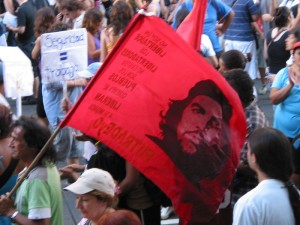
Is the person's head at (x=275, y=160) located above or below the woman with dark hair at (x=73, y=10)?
above

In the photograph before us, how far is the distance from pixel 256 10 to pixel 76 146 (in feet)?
13.7

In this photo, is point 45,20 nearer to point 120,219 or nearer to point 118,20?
point 118,20

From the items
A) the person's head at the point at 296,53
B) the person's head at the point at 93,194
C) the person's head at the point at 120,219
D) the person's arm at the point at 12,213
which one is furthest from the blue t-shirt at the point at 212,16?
the person's head at the point at 120,219

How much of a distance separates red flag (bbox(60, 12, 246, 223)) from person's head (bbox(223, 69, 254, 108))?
1008 millimetres

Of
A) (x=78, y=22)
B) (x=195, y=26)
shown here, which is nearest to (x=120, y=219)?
(x=195, y=26)

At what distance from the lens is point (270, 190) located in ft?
12.1

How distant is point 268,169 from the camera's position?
12.2 feet

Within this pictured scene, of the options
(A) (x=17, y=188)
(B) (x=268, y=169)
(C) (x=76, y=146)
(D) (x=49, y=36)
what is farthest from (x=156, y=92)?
(C) (x=76, y=146)

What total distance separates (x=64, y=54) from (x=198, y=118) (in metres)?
3.41

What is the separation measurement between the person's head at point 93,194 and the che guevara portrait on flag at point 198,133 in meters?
0.36

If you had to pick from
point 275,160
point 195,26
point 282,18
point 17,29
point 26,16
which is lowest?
point 17,29

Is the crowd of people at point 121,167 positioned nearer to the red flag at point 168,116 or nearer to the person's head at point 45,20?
the red flag at point 168,116

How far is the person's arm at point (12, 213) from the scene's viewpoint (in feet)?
14.0

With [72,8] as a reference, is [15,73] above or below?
above
